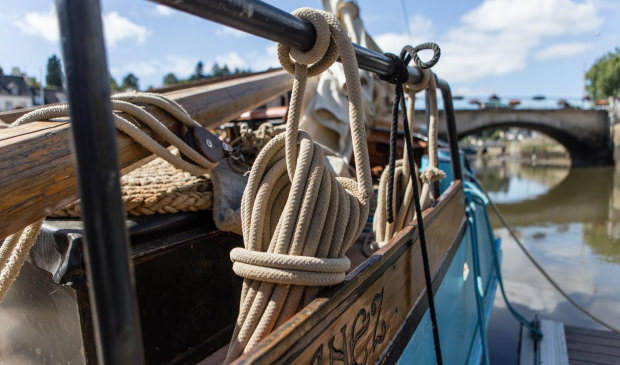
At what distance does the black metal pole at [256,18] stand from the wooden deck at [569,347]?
9.65ft

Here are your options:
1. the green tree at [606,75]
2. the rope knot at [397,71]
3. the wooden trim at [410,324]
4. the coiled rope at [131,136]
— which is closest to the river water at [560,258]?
the wooden trim at [410,324]

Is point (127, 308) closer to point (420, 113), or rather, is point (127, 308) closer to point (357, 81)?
point (357, 81)

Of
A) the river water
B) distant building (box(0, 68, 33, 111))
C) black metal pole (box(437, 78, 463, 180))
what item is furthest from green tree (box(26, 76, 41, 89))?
black metal pole (box(437, 78, 463, 180))

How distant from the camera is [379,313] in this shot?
117 cm

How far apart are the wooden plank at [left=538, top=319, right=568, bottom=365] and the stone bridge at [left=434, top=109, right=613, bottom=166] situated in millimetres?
21211

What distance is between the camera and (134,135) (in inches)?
50.2

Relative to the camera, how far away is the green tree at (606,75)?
1368 inches

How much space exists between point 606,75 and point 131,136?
43.2m

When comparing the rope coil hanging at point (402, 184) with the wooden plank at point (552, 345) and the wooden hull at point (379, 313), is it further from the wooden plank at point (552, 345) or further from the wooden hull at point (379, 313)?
the wooden plank at point (552, 345)

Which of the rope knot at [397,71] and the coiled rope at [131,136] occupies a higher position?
the rope knot at [397,71]

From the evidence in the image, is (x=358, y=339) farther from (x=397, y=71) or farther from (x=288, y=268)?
(x=397, y=71)

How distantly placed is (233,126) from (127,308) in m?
2.97

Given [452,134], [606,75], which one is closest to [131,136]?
[452,134]

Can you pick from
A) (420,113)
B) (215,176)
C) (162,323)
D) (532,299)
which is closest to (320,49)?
(215,176)
